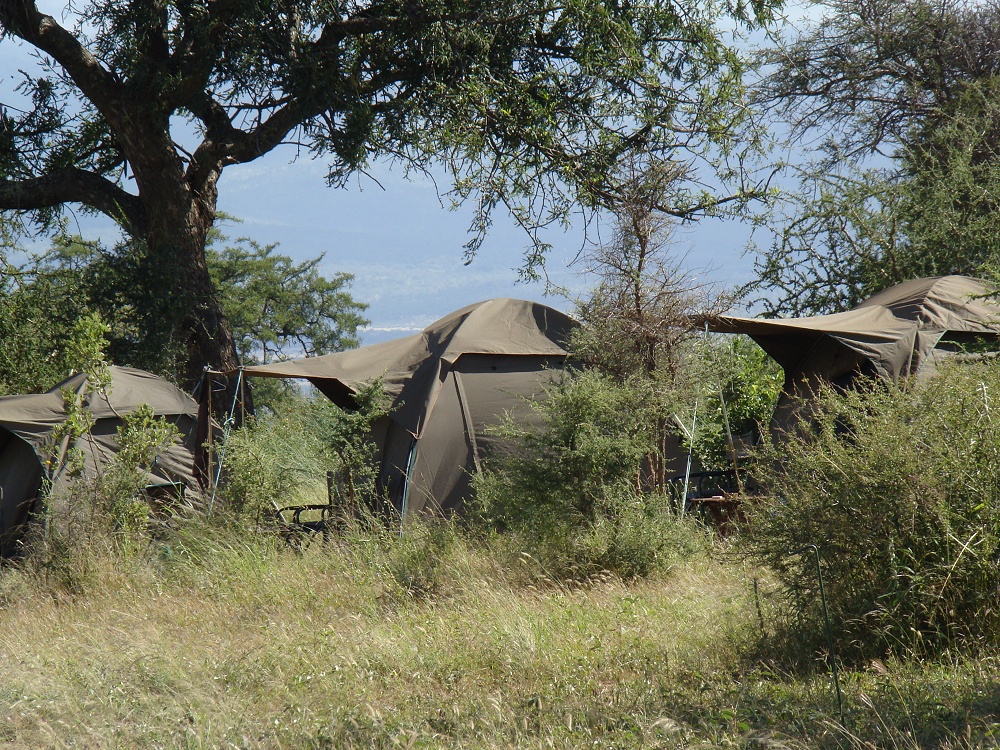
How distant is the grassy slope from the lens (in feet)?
13.7

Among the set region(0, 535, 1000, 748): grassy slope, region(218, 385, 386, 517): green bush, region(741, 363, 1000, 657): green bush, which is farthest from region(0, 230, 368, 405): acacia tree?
region(741, 363, 1000, 657): green bush

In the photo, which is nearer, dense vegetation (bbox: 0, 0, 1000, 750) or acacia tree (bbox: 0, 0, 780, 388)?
dense vegetation (bbox: 0, 0, 1000, 750)

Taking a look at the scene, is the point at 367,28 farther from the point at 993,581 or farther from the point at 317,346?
the point at 317,346

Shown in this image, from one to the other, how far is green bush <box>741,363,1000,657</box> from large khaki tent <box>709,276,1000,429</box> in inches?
131

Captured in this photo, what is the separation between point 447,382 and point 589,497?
2751 mm

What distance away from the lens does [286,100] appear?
11422mm

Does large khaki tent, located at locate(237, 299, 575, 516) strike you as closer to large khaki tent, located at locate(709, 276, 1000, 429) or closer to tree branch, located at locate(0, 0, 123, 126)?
large khaki tent, located at locate(709, 276, 1000, 429)

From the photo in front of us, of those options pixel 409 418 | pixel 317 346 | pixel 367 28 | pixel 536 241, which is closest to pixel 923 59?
pixel 536 241

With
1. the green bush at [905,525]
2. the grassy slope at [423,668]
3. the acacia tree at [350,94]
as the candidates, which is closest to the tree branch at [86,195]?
the acacia tree at [350,94]

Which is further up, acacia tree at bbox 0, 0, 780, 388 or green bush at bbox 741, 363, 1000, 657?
acacia tree at bbox 0, 0, 780, 388

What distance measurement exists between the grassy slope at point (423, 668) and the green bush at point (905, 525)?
0.27m

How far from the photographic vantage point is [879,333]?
8.71 m

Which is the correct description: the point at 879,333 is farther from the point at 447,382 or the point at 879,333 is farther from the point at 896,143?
the point at 896,143

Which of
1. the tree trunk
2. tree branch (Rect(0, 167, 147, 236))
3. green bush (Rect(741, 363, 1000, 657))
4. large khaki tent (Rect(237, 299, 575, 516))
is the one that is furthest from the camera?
tree branch (Rect(0, 167, 147, 236))
